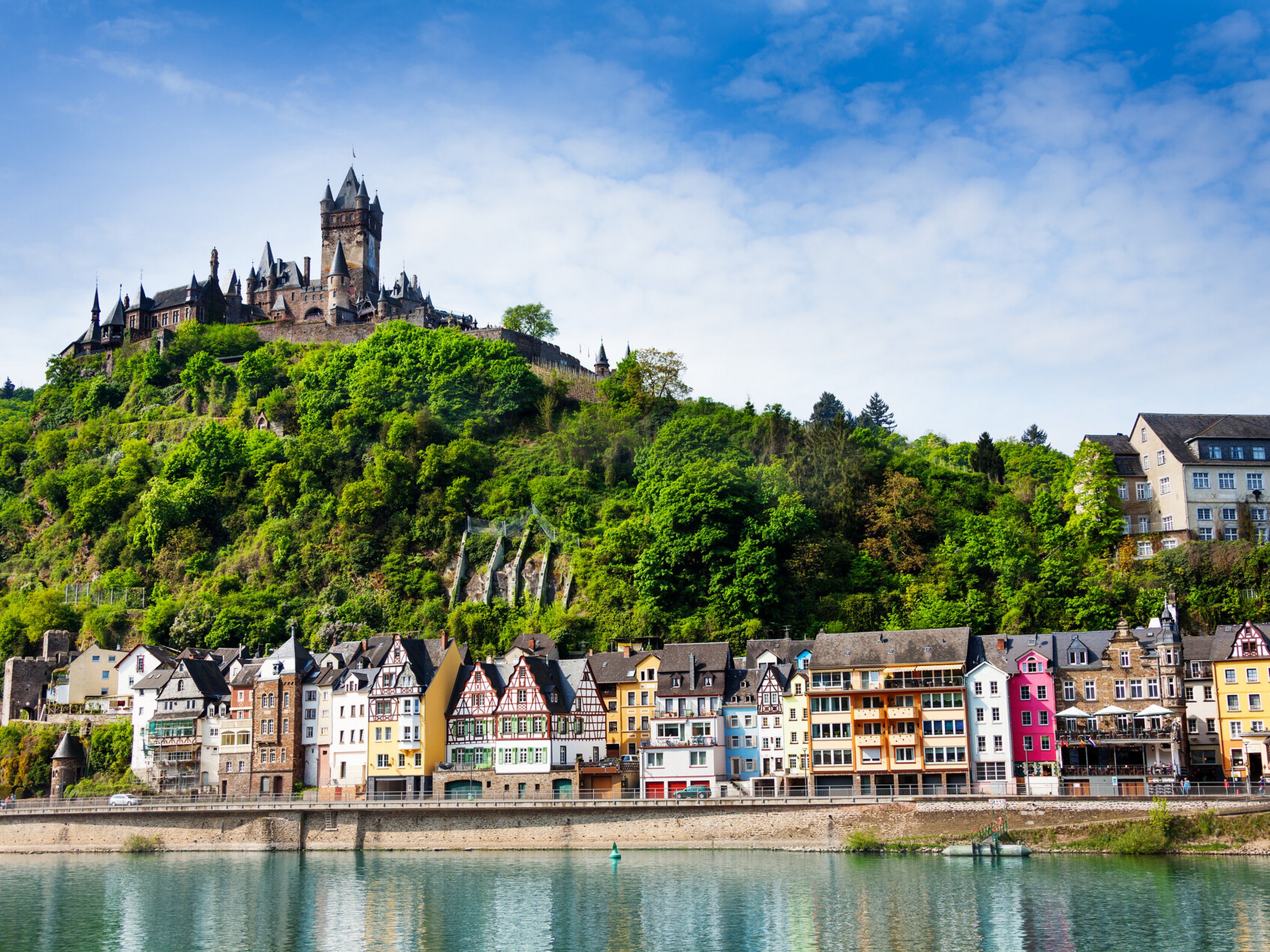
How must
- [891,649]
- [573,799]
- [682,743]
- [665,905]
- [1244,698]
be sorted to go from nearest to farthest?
[665,905] → [1244,698] → [573,799] → [891,649] → [682,743]

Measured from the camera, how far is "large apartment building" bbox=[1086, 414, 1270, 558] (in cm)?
6800

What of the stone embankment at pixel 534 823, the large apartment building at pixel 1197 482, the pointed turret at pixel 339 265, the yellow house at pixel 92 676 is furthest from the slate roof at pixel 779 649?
the pointed turret at pixel 339 265

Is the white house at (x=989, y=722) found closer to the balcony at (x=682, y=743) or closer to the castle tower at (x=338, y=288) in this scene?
the balcony at (x=682, y=743)

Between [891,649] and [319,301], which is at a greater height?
[319,301]

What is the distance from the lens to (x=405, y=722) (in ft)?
199

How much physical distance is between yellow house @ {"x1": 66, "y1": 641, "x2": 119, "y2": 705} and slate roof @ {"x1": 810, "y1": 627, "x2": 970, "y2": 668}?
4038cm

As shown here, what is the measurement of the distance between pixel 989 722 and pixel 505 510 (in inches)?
1355

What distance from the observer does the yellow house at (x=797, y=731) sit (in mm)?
57062

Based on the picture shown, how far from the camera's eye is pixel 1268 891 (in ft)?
124

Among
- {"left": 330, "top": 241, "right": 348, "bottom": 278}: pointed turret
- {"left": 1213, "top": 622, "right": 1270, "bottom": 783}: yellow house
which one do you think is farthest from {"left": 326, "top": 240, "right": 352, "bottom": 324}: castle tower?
{"left": 1213, "top": 622, "right": 1270, "bottom": 783}: yellow house

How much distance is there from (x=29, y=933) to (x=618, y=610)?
114 feet

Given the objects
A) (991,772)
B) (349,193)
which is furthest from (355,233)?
(991,772)

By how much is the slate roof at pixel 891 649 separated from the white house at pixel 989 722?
4.10 ft

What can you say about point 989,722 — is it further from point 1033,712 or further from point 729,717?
point 729,717
